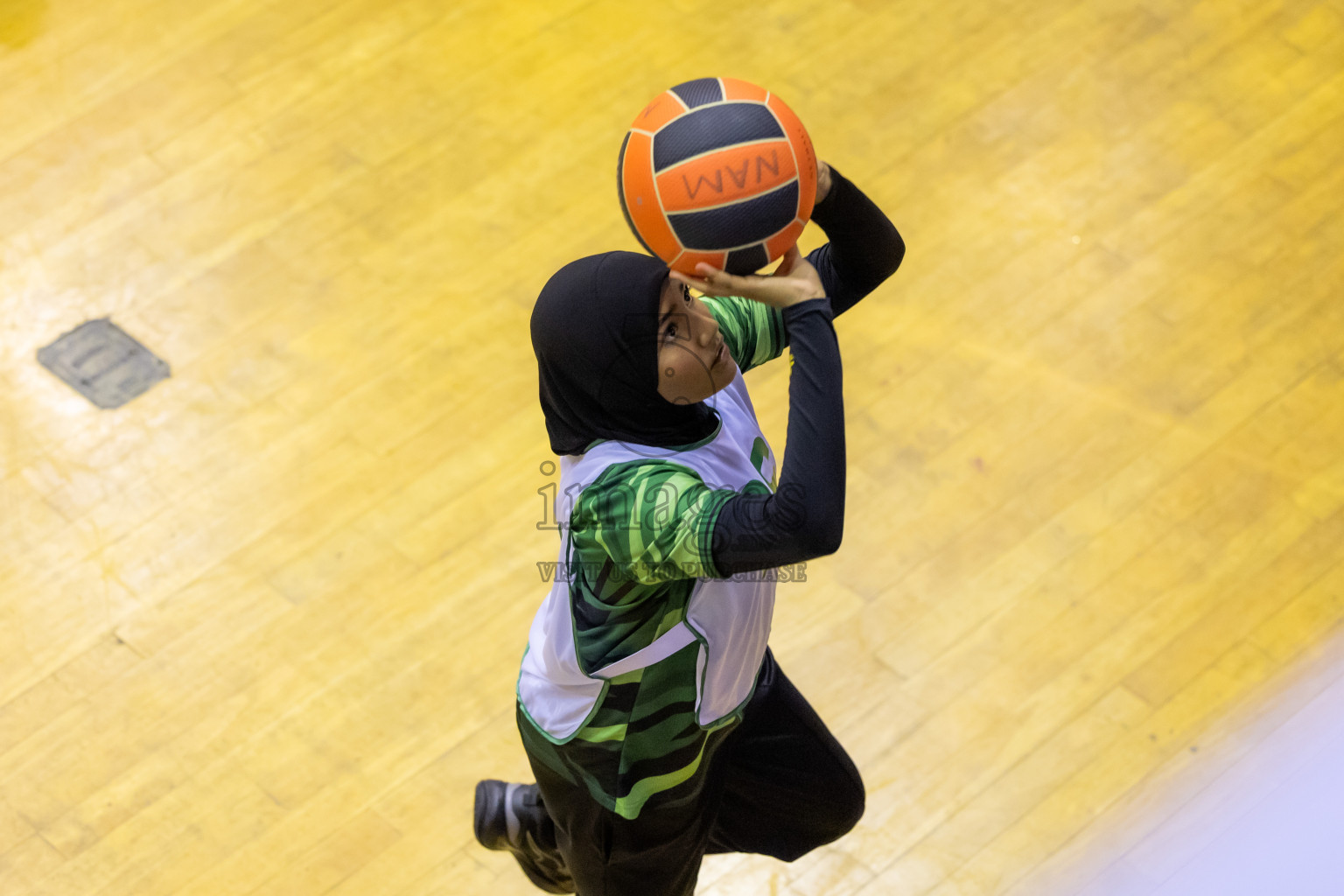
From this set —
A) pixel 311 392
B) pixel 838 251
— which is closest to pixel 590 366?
pixel 838 251

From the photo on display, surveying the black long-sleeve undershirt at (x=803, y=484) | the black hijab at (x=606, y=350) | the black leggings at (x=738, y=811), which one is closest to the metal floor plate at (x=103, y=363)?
the black leggings at (x=738, y=811)

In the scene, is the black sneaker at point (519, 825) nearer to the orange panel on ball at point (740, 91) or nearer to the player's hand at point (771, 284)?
the player's hand at point (771, 284)

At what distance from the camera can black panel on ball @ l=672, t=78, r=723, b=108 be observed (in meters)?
1.73

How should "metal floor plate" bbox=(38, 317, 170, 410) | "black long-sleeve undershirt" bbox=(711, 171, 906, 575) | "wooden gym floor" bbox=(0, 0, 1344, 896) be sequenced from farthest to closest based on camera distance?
"metal floor plate" bbox=(38, 317, 170, 410) → "wooden gym floor" bbox=(0, 0, 1344, 896) → "black long-sleeve undershirt" bbox=(711, 171, 906, 575)

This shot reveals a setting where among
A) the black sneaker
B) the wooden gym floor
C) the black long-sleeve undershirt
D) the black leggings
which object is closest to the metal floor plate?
the wooden gym floor

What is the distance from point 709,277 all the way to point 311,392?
79.2 inches

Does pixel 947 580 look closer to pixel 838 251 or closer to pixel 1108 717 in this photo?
pixel 1108 717

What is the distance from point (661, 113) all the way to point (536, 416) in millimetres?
1679

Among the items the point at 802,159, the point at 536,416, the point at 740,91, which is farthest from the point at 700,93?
the point at 536,416

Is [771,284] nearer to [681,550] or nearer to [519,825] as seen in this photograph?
[681,550]

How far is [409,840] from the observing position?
106 inches

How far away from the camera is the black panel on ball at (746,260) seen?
168 centimetres

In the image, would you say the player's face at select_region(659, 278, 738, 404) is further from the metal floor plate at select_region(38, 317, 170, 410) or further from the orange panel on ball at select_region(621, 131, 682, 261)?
the metal floor plate at select_region(38, 317, 170, 410)

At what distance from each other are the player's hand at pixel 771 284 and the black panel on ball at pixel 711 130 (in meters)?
0.15
